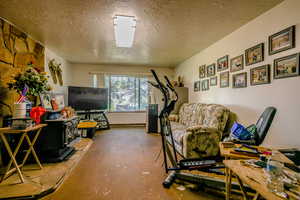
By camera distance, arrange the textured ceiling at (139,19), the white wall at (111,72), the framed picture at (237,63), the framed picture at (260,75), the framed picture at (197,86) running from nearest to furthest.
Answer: the textured ceiling at (139,19) < the framed picture at (260,75) < the framed picture at (237,63) < the framed picture at (197,86) < the white wall at (111,72)

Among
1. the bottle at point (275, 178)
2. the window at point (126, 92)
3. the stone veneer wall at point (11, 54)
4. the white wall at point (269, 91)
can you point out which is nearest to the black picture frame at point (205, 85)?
the white wall at point (269, 91)

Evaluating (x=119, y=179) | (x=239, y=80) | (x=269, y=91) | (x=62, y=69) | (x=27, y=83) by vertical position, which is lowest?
(x=119, y=179)

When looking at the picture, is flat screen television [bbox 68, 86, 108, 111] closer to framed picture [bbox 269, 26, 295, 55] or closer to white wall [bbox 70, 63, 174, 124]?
white wall [bbox 70, 63, 174, 124]

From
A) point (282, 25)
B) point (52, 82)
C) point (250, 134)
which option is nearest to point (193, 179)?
point (250, 134)

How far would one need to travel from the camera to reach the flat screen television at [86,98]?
15.5 feet

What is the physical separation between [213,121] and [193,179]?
127 centimetres

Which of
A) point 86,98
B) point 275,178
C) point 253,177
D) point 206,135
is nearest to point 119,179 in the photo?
point 206,135

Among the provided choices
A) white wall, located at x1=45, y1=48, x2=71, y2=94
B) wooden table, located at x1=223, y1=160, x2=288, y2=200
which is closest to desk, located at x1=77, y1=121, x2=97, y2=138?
white wall, located at x1=45, y1=48, x2=71, y2=94

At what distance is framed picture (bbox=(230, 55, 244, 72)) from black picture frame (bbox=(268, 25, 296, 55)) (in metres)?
0.55

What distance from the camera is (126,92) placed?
6012 mm

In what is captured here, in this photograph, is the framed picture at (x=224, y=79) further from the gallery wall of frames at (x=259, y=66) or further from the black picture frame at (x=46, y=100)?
the black picture frame at (x=46, y=100)

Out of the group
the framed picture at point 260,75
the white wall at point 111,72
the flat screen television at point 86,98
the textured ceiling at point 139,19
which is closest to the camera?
the textured ceiling at point 139,19

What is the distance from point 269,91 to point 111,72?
15.9ft

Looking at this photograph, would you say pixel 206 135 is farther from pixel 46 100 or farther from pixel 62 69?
pixel 62 69
